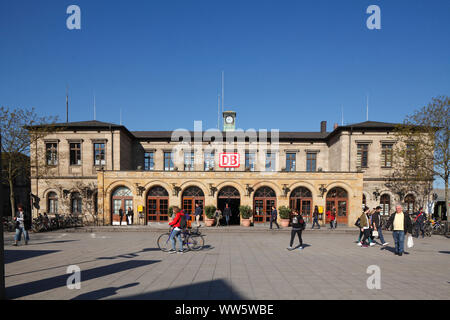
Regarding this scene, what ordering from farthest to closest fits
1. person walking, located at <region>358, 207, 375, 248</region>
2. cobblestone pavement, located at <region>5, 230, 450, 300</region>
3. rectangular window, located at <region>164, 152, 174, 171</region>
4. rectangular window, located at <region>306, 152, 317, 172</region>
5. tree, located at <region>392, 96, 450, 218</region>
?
rectangular window, located at <region>164, 152, 174, 171</region>, rectangular window, located at <region>306, 152, 317, 172</region>, tree, located at <region>392, 96, 450, 218</region>, person walking, located at <region>358, 207, 375, 248</region>, cobblestone pavement, located at <region>5, 230, 450, 300</region>

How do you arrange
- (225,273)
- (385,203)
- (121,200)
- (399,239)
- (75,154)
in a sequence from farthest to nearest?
(75,154)
(385,203)
(121,200)
(399,239)
(225,273)

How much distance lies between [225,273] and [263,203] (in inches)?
584

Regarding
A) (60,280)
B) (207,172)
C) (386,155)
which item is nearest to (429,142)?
(386,155)

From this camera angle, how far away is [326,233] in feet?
55.6

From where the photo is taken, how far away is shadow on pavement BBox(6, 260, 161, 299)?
5460 millimetres

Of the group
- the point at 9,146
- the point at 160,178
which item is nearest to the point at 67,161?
the point at 9,146

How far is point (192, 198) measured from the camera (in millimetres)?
21172

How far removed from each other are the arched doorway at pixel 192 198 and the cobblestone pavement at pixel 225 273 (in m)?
10.1

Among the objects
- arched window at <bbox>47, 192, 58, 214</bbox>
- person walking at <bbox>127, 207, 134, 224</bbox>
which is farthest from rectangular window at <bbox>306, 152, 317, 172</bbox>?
arched window at <bbox>47, 192, 58, 214</bbox>

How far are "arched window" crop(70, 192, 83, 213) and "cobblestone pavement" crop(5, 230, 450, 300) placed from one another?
1489 centimetres

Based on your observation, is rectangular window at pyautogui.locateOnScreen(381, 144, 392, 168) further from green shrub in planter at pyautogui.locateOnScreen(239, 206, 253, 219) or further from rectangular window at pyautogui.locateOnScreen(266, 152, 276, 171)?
green shrub in planter at pyautogui.locateOnScreen(239, 206, 253, 219)

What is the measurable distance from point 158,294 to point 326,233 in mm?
14891

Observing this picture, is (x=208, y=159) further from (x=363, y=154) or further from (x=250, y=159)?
(x=363, y=154)

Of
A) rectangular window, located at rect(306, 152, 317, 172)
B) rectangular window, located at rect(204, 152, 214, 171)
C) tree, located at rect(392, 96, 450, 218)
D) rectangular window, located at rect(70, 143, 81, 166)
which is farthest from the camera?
rectangular window, located at rect(306, 152, 317, 172)
